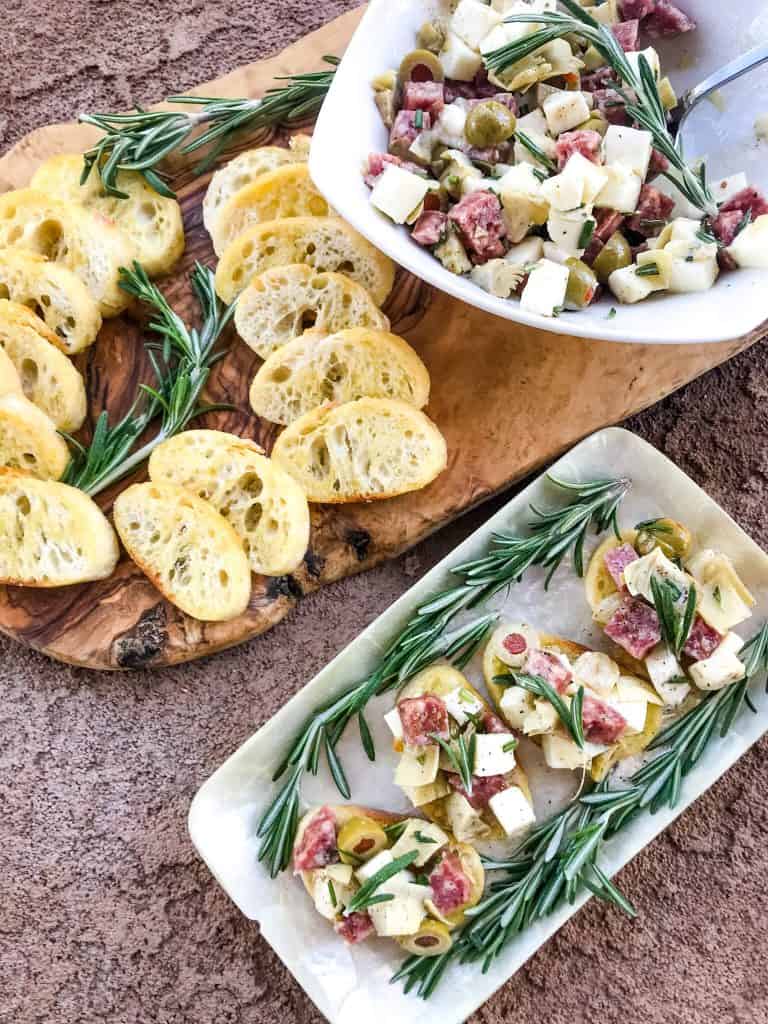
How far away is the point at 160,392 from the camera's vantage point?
2.24m

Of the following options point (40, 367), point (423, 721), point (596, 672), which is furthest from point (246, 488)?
point (596, 672)

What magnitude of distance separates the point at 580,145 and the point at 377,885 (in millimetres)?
1461

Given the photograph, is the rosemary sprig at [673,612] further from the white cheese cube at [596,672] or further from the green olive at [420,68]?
the green olive at [420,68]

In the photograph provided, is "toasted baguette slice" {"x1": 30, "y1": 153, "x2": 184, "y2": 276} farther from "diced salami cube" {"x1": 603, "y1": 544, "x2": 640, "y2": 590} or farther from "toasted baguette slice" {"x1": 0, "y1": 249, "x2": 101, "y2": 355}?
"diced salami cube" {"x1": 603, "y1": 544, "x2": 640, "y2": 590}

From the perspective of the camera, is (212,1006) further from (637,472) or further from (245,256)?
(245,256)

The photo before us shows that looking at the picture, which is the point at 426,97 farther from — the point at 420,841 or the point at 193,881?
the point at 193,881

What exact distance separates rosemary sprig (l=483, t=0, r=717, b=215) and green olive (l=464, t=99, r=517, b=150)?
3.2 inches

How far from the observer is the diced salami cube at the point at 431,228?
78.4 inches

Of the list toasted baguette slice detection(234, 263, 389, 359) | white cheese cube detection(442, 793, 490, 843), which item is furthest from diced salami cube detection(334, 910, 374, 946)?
toasted baguette slice detection(234, 263, 389, 359)

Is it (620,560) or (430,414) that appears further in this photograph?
(430,414)

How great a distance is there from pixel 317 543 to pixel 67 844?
0.88 meters

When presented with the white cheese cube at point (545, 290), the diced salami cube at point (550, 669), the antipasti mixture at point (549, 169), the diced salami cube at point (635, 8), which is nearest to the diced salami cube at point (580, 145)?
the antipasti mixture at point (549, 169)

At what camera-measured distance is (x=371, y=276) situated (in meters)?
2.22

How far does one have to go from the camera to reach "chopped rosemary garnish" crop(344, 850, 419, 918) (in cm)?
193
